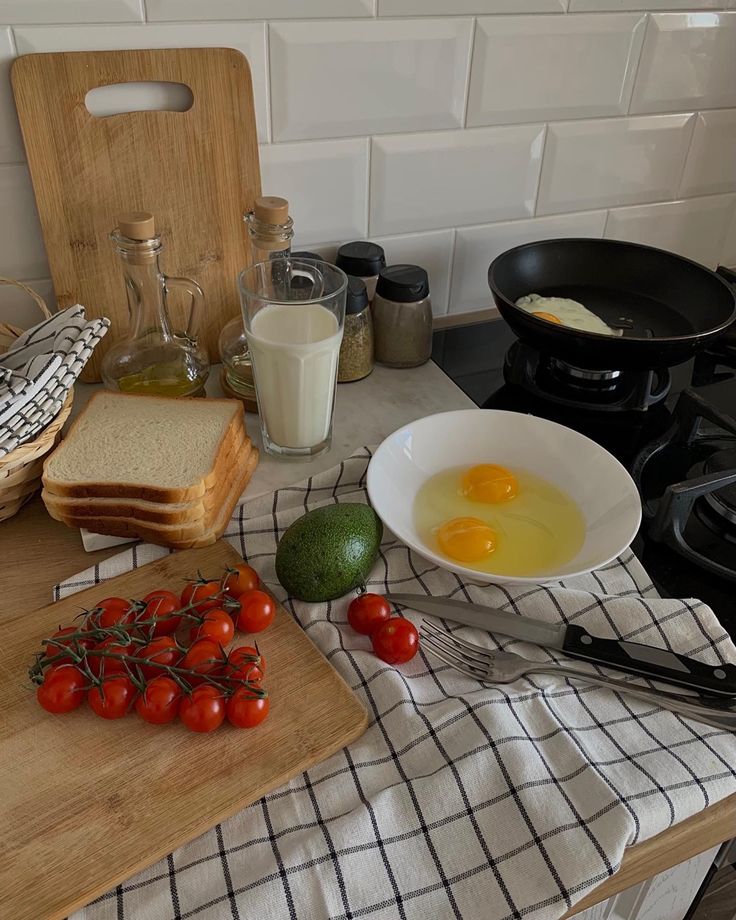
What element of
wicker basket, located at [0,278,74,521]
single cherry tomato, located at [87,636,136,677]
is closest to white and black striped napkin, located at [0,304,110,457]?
wicker basket, located at [0,278,74,521]

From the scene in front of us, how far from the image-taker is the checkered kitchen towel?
0.54 m

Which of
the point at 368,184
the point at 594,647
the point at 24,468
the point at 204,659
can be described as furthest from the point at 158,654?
the point at 368,184

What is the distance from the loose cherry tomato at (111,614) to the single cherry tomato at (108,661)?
0.02 m

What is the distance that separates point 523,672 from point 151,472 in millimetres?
404

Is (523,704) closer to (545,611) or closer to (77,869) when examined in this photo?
(545,611)

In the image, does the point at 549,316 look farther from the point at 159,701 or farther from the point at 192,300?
the point at 159,701

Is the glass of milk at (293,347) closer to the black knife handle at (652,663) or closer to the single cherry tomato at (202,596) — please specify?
the single cherry tomato at (202,596)

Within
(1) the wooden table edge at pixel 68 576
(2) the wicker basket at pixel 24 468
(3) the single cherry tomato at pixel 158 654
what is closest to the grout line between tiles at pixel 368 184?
(2) the wicker basket at pixel 24 468

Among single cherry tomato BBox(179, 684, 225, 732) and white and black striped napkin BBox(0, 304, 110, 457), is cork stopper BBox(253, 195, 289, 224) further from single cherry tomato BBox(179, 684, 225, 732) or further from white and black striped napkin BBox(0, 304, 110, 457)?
single cherry tomato BBox(179, 684, 225, 732)

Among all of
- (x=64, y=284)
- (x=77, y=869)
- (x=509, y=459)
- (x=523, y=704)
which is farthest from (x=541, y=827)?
(x=64, y=284)

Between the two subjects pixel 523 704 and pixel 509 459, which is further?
pixel 509 459

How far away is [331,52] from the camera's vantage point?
3.13ft

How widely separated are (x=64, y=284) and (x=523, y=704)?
694mm

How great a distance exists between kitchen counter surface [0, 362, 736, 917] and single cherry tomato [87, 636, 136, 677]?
0.41 feet
